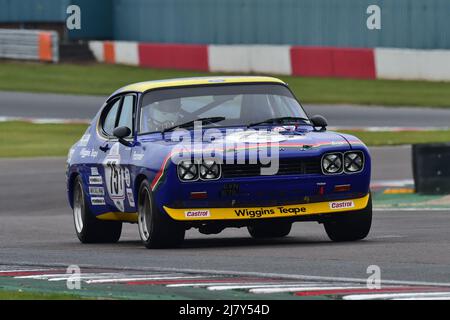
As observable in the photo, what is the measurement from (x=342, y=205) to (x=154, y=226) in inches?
62.3

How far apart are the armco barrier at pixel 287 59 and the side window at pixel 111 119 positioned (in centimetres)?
2333

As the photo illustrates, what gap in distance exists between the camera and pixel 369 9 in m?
39.9

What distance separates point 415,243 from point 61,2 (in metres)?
34.5

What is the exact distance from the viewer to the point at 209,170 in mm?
11781

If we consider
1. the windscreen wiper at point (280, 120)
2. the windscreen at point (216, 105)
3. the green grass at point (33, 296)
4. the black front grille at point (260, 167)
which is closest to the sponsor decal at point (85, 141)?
the windscreen at point (216, 105)

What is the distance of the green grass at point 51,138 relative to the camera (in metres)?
27.1

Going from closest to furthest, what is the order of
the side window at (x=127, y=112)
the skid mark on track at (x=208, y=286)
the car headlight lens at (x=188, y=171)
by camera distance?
1. the skid mark on track at (x=208, y=286)
2. the car headlight lens at (x=188, y=171)
3. the side window at (x=127, y=112)

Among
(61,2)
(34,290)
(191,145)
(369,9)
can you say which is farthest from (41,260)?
(61,2)

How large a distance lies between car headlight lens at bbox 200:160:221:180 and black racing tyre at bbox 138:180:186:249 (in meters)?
0.46

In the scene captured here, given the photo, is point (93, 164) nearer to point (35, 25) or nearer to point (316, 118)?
point (316, 118)

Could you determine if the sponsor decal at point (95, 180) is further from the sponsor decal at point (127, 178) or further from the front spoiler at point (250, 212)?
the front spoiler at point (250, 212)

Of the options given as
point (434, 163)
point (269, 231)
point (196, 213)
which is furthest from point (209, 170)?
point (434, 163)

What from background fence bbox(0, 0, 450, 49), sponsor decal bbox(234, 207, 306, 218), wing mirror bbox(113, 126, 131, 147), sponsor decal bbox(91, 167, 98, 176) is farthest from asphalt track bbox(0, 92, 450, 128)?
sponsor decal bbox(234, 207, 306, 218)

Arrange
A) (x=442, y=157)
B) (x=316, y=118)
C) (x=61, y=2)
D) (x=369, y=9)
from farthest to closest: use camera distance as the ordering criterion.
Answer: (x=61, y=2), (x=369, y=9), (x=442, y=157), (x=316, y=118)
